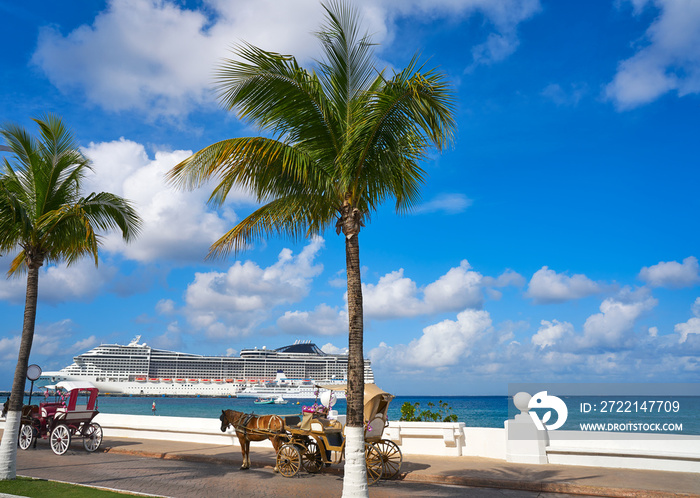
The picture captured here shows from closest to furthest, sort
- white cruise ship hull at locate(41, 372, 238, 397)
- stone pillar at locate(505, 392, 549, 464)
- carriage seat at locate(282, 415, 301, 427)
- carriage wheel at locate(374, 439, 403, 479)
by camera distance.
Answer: carriage wheel at locate(374, 439, 403, 479), stone pillar at locate(505, 392, 549, 464), carriage seat at locate(282, 415, 301, 427), white cruise ship hull at locate(41, 372, 238, 397)

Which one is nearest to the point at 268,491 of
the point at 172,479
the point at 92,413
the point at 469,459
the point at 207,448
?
the point at 172,479

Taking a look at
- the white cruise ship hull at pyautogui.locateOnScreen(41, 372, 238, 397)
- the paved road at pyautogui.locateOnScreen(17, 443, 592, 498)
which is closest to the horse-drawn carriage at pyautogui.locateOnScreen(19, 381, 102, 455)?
the paved road at pyautogui.locateOnScreen(17, 443, 592, 498)

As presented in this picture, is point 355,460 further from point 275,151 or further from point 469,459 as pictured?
point 469,459

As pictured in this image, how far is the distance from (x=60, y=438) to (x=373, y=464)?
9411mm

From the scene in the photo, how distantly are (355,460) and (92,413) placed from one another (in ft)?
37.8

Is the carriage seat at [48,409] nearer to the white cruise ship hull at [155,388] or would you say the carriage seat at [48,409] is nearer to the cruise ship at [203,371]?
the cruise ship at [203,371]

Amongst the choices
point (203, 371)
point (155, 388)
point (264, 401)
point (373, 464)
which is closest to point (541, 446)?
point (373, 464)

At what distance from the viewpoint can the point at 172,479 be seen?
10750 mm

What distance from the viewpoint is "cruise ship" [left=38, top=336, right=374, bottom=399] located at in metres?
111

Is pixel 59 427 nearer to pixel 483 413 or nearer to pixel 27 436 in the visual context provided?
pixel 27 436

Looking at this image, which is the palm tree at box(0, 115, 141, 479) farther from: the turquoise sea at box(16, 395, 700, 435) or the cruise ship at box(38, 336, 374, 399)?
the cruise ship at box(38, 336, 374, 399)

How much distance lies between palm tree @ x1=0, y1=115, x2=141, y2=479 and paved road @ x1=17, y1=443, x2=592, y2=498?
218 centimetres

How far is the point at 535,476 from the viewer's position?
10.1 metres

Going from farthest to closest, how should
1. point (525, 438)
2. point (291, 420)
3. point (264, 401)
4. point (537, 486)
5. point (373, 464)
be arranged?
1. point (264, 401)
2. point (291, 420)
3. point (525, 438)
4. point (373, 464)
5. point (537, 486)
